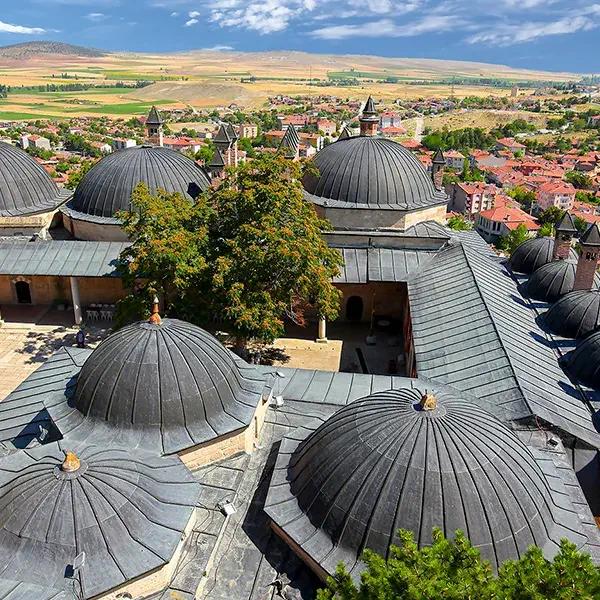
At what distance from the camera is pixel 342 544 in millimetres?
12773

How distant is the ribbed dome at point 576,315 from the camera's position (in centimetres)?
2491

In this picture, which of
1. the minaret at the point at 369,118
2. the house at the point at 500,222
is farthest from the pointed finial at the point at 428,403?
the house at the point at 500,222

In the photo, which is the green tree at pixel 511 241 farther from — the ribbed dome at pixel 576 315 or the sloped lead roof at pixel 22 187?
the sloped lead roof at pixel 22 187

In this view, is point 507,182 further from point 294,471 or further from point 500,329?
point 294,471

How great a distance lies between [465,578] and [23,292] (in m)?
31.5

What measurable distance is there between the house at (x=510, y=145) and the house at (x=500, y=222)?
2847 inches

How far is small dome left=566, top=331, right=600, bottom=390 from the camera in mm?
21297

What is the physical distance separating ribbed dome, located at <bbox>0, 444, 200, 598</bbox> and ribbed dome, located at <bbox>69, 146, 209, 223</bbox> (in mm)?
21526

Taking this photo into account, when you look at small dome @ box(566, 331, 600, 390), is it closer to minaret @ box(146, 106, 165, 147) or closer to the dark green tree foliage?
the dark green tree foliage

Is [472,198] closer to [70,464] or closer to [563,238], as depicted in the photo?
[563,238]

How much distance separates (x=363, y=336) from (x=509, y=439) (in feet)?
56.8

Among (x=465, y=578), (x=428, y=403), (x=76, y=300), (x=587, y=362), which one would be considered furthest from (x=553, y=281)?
(x=76, y=300)

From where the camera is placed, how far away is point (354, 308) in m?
32.2

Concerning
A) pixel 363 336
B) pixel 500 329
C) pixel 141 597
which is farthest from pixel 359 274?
pixel 141 597
